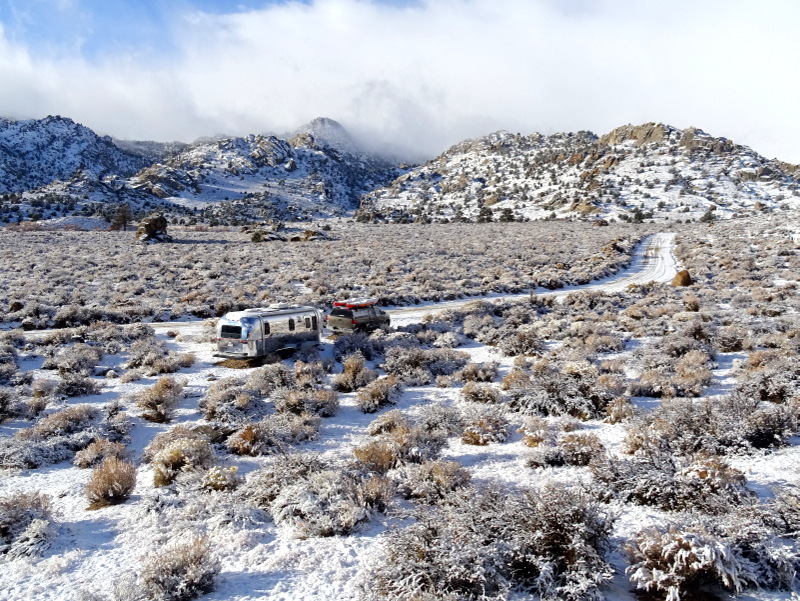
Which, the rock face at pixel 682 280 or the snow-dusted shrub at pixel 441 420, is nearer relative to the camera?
the snow-dusted shrub at pixel 441 420

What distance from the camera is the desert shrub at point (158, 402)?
13.8m

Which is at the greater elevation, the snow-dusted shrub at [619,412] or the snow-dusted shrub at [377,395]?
the snow-dusted shrub at [619,412]

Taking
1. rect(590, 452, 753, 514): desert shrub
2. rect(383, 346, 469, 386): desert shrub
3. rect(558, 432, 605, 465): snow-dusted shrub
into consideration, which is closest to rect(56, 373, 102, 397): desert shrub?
rect(383, 346, 469, 386): desert shrub

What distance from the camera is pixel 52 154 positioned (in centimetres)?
15450

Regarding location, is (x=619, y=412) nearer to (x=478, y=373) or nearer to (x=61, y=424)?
Answer: (x=478, y=373)

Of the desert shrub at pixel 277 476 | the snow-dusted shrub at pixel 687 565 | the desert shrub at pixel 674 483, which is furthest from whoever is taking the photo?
the desert shrub at pixel 277 476

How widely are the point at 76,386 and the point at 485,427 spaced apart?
1315 centimetres

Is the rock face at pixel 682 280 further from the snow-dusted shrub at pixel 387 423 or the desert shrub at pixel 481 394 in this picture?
the snow-dusted shrub at pixel 387 423

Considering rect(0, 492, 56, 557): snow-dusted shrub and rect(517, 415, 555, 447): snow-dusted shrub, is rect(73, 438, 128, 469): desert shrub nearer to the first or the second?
rect(0, 492, 56, 557): snow-dusted shrub

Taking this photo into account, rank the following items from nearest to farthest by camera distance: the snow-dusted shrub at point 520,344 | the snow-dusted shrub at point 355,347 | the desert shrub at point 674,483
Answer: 1. the desert shrub at point 674,483
2. the snow-dusted shrub at point 520,344
3. the snow-dusted shrub at point 355,347

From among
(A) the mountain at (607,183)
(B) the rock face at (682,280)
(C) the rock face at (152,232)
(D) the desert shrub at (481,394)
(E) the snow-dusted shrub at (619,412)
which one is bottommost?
(D) the desert shrub at (481,394)

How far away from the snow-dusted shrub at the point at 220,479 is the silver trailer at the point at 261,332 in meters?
8.59

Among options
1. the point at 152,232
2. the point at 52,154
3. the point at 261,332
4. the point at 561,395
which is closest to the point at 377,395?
the point at 561,395

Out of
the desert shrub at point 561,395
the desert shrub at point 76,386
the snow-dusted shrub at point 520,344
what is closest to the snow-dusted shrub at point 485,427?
the desert shrub at point 561,395
